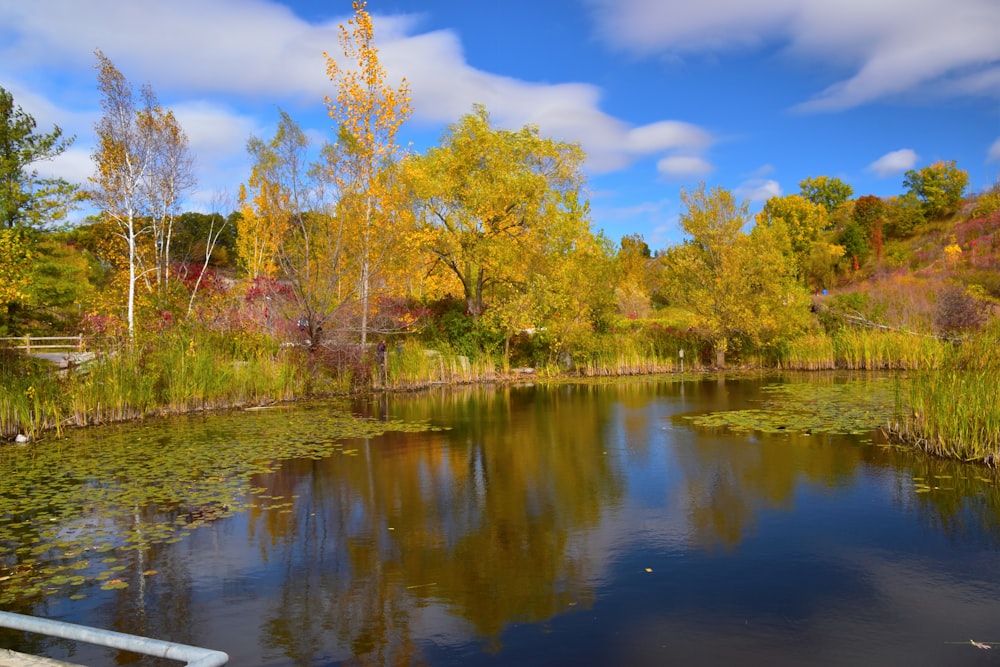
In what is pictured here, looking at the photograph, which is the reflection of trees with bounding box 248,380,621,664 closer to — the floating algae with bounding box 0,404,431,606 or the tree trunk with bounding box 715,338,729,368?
the floating algae with bounding box 0,404,431,606

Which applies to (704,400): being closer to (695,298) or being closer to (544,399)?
(544,399)

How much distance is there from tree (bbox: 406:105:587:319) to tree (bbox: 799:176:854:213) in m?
48.6

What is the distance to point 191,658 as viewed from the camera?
245 centimetres

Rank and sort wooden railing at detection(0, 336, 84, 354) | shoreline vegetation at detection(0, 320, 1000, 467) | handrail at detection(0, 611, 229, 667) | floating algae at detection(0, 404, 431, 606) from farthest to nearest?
wooden railing at detection(0, 336, 84, 354), shoreline vegetation at detection(0, 320, 1000, 467), floating algae at detection(0, 404, 431, 606), handrail at detection(0, 611, 229, 667)

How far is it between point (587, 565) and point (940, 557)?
11.0 ft

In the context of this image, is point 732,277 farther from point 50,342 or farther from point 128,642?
point 50,342

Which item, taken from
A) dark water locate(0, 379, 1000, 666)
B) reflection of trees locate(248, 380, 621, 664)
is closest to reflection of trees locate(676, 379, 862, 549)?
dark water locate(0, 379, 1000, 666)

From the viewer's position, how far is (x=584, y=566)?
619 centimetres

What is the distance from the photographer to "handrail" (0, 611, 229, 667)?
8.02 ft

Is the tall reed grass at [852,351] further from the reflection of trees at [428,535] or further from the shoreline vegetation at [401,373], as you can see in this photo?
the reflection of trees at [428,535]

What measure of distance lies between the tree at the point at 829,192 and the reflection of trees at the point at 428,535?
62.1 metres

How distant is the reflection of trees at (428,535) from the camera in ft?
17.1

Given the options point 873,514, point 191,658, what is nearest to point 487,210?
point 873,514

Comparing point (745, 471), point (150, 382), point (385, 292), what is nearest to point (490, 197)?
point (385, 292)
